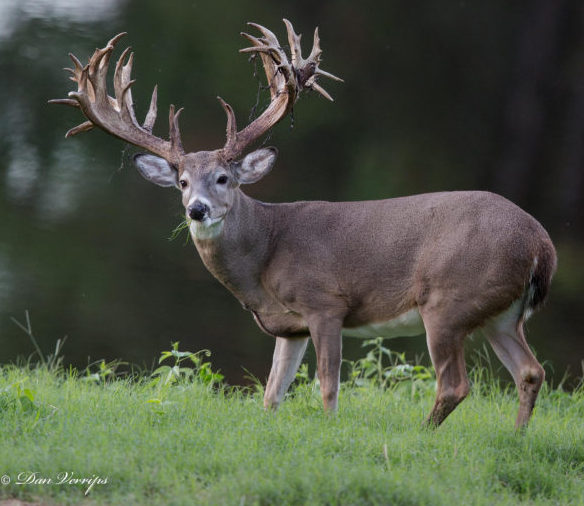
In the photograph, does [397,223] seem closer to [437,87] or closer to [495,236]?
[495,236]

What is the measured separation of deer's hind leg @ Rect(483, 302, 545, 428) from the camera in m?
5.97

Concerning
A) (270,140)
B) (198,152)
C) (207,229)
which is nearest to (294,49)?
(198,152)

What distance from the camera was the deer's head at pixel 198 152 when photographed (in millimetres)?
6176

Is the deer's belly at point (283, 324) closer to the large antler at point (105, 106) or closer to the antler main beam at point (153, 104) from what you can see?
the antler main beam at point (153, 104)

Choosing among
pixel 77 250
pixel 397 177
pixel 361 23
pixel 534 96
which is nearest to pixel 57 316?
pixel 77 250

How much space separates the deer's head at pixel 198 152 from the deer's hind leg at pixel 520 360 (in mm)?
1650

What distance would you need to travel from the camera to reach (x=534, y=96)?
1145 cm

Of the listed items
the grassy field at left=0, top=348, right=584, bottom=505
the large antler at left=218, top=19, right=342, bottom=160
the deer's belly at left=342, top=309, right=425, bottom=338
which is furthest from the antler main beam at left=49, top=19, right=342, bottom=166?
the grassy field at left=0, top=348, right=584, bottom=505

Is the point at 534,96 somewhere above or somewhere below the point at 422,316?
above

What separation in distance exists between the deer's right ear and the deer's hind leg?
6.58ft

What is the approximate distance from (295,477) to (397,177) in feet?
22.7

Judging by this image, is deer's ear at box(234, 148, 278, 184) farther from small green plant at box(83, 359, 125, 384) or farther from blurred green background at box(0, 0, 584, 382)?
blurred green background at box(0, 0, 584, 382)

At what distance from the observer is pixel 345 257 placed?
20.4 ft

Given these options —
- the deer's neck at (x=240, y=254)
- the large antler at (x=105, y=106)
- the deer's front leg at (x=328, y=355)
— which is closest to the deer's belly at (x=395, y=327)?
the deer's front leg at (x=328, y=355)
